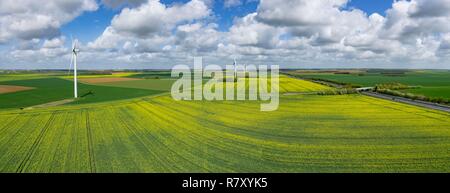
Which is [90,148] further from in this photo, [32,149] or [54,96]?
[54,96]

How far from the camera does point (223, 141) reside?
2673 cm

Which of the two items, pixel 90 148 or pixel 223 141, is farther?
pixel 223 141

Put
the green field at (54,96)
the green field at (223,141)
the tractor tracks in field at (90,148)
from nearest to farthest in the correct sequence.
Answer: the tractor tracks in field at (90,148) < the green field at (223,141) < the green field at (54,96)

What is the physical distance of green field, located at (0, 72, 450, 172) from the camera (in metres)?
20.1

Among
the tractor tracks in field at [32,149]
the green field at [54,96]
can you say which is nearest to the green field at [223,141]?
the tractor tracks in field at [32,149]

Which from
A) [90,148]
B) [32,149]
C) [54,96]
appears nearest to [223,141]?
[90,148]

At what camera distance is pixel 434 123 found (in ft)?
114

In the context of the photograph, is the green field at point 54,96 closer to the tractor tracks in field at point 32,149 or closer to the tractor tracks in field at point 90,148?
the tractor tracks in field at point 32,149

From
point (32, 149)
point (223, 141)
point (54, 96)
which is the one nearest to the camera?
point (32, 149)

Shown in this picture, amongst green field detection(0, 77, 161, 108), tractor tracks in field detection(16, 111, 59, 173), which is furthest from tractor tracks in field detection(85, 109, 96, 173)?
green field detection(0, 77, 161, 108)

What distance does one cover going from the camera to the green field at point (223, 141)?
20094 mm

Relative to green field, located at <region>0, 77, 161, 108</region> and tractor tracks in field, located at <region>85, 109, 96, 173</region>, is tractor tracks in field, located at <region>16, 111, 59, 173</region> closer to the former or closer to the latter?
tractor tracks in field, located at <region>85, 109, 96, 173</region>
